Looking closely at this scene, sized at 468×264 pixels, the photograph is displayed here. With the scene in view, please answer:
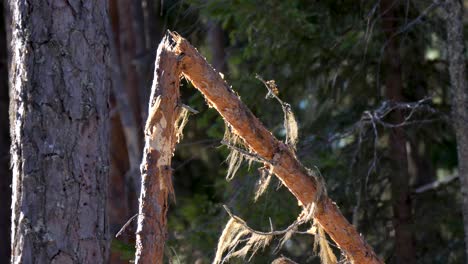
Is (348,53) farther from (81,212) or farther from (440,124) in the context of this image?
(81,212)

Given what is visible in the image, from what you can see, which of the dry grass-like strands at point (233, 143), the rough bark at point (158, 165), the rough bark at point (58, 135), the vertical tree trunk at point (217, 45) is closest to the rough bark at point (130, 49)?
the vertical tree trunk at point (217, 45)

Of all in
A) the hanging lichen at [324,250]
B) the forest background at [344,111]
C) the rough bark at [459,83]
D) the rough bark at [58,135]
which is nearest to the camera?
the rough bark at [58,135]

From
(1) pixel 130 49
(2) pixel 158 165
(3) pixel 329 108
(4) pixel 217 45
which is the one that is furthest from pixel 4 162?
(2) pixel 158 165

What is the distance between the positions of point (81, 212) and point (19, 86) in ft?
2.23

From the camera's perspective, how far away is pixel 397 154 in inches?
335

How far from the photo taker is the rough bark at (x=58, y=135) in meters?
3.89

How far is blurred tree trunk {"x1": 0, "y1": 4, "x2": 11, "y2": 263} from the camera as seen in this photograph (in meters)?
13.6

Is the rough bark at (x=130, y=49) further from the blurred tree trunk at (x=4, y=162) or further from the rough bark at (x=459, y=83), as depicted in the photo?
the rough bark at (x=459, y=83)

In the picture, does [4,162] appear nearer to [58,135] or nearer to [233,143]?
[233,143]

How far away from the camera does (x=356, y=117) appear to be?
28.0 ft

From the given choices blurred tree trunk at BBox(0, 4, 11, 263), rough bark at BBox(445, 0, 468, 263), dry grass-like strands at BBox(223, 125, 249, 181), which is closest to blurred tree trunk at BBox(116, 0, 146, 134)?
blurred tree trunk at BBox(0, 4, 11, 263)

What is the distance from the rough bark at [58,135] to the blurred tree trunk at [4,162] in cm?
933

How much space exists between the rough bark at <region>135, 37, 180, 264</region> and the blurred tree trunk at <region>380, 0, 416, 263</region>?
478 centimetres

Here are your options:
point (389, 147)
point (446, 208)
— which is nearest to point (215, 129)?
point (389, 147)
